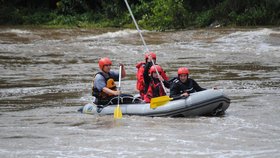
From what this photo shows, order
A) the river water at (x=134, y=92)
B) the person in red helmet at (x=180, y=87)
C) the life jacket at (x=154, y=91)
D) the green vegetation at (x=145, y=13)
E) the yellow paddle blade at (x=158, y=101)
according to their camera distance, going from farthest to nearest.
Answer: the green vegetation at (x=145, y=13)
the life jacket at (x=154, y=91)
the person in red helmet at (x=180, y=87)
the yellow paddle blade at (x=158, y=101)
the river water at (x=134, y=92)

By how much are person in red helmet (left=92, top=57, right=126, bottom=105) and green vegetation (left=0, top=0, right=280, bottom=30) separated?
1950 centimetres

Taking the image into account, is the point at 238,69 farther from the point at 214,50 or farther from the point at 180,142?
the point at 180,142

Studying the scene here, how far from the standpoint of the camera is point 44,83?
16203mm

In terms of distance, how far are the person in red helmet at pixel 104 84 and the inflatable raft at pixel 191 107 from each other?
0.43 metres

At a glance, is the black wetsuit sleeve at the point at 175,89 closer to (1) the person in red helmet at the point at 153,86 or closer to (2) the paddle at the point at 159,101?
(2) the paddle at the point at 159,101

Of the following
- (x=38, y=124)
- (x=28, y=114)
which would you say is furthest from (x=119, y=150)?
(x=28, y=114)

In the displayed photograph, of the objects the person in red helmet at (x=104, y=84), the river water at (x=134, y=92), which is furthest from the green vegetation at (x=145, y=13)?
the person in red helmet at (x=104, y=84)

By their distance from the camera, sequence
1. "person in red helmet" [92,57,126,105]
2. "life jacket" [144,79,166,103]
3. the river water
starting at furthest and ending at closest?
"life jacket" [144,79,166,103]
"person in red helmet" [92,57,126,105]
the river water

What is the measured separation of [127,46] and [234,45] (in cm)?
432

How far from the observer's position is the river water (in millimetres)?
8602

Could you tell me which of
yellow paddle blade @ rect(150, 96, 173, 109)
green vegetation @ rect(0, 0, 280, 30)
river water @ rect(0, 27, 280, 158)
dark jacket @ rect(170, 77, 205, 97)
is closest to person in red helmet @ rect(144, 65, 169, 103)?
dark jacket @ rect(170, 77, 205, 97)

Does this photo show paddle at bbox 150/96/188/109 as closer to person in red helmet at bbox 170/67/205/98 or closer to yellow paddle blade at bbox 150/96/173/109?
yellow paddle blade at bbox 150/96/173/109

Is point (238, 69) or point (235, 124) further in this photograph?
point (238, 69)

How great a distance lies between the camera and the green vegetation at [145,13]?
30.9 m
